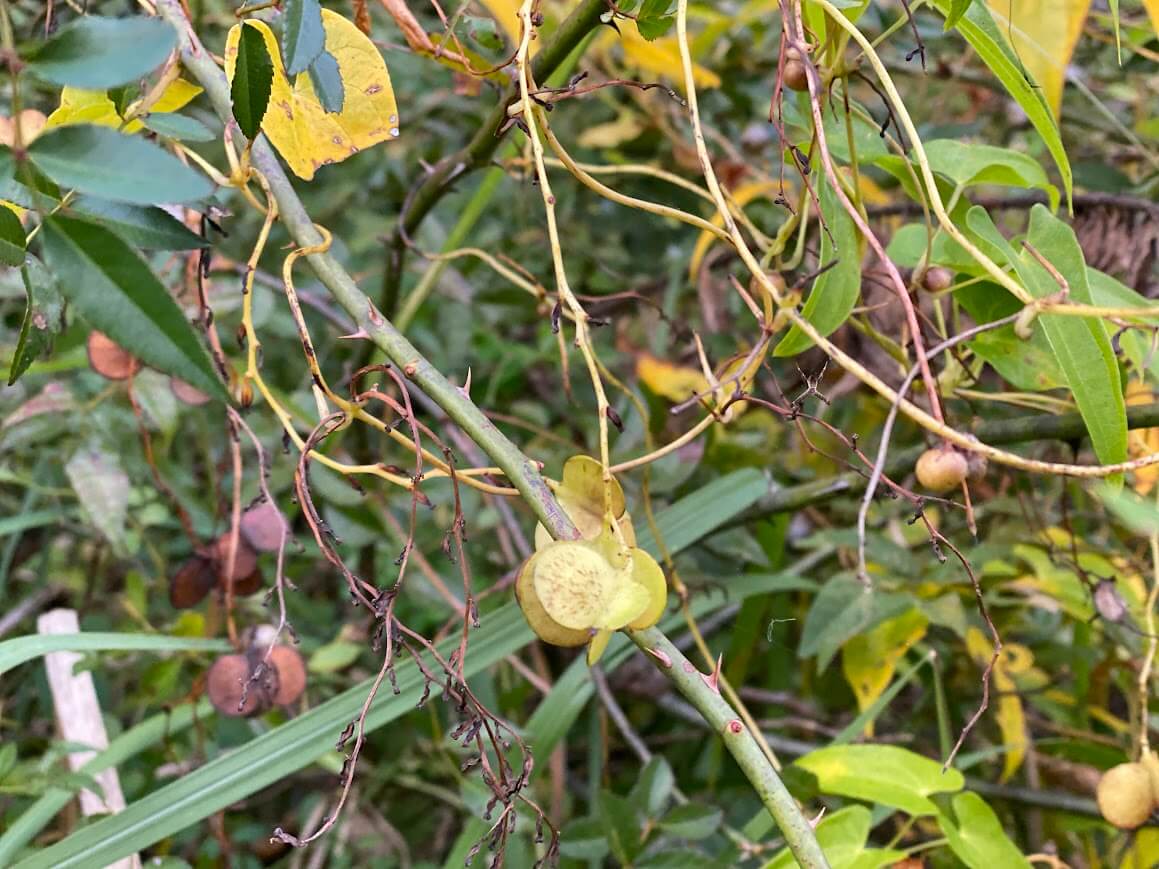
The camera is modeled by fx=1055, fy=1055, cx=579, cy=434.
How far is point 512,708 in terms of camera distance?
2.64 feet

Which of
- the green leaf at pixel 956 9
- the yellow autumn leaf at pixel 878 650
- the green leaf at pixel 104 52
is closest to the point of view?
the green leaf at pixel 104 52

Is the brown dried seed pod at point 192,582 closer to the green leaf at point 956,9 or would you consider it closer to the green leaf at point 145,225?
the green leaf at point 145,225

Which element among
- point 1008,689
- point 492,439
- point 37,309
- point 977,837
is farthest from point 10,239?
point 1008,689

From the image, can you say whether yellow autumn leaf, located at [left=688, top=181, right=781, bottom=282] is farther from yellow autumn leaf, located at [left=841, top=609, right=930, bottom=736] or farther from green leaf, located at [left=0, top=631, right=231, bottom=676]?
green leaf, located at [left=0, top=631, right=231, bottom=676]

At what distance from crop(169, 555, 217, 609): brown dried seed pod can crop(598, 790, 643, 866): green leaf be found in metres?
0.29

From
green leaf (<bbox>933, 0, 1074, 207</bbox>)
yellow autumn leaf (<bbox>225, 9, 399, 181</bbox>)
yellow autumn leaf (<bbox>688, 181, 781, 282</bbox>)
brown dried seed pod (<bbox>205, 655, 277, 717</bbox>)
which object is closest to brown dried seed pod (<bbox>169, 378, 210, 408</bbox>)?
brown dried seed pod (<bbox>205, 655, 277, 717</bbox>)

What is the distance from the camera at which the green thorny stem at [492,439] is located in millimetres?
356

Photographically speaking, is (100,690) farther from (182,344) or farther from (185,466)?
(182,344)

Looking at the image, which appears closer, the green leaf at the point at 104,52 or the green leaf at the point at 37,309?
the green leaf at the point at 104,52

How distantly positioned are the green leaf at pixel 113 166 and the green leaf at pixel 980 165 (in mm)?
382

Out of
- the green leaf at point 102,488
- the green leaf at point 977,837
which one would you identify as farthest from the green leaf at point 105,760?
the green leaf at point 977,837

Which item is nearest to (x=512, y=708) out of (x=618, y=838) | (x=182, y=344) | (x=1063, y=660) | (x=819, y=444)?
(x=618, y=838)

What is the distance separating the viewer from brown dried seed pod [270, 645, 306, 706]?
0.62 meters

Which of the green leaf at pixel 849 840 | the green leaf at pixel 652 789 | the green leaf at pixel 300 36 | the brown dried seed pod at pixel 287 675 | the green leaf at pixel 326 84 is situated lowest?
the green leaf at pixel 652 789
